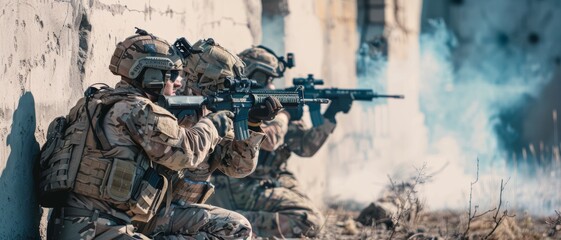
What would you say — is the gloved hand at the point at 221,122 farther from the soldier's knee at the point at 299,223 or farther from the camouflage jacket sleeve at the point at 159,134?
the soldier's knee at the point at 299,223

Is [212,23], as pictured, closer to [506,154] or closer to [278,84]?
[278,84]

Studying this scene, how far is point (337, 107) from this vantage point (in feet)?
30.4

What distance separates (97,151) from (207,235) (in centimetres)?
87

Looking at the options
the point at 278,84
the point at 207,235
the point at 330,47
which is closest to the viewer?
the point at 207,235

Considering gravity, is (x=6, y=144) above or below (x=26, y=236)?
above

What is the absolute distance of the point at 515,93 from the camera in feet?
57.9

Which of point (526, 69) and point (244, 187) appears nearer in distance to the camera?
point (244, 187)

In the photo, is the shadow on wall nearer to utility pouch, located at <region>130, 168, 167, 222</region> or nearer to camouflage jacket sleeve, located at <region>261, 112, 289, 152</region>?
utility pouch, located at <region>130, 168, 167, 222</region>

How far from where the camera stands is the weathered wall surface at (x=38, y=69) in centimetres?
539

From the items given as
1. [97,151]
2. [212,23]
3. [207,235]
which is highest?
[212,23]

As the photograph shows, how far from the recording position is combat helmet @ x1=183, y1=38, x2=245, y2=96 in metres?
6.89

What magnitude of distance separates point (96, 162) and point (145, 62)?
50 centimetres

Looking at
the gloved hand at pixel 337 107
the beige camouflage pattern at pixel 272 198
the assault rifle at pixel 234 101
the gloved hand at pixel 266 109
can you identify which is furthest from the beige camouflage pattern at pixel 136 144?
the gloved hand at pixel 337 107

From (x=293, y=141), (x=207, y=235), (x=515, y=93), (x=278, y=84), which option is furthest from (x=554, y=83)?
(x=207, y=235)
